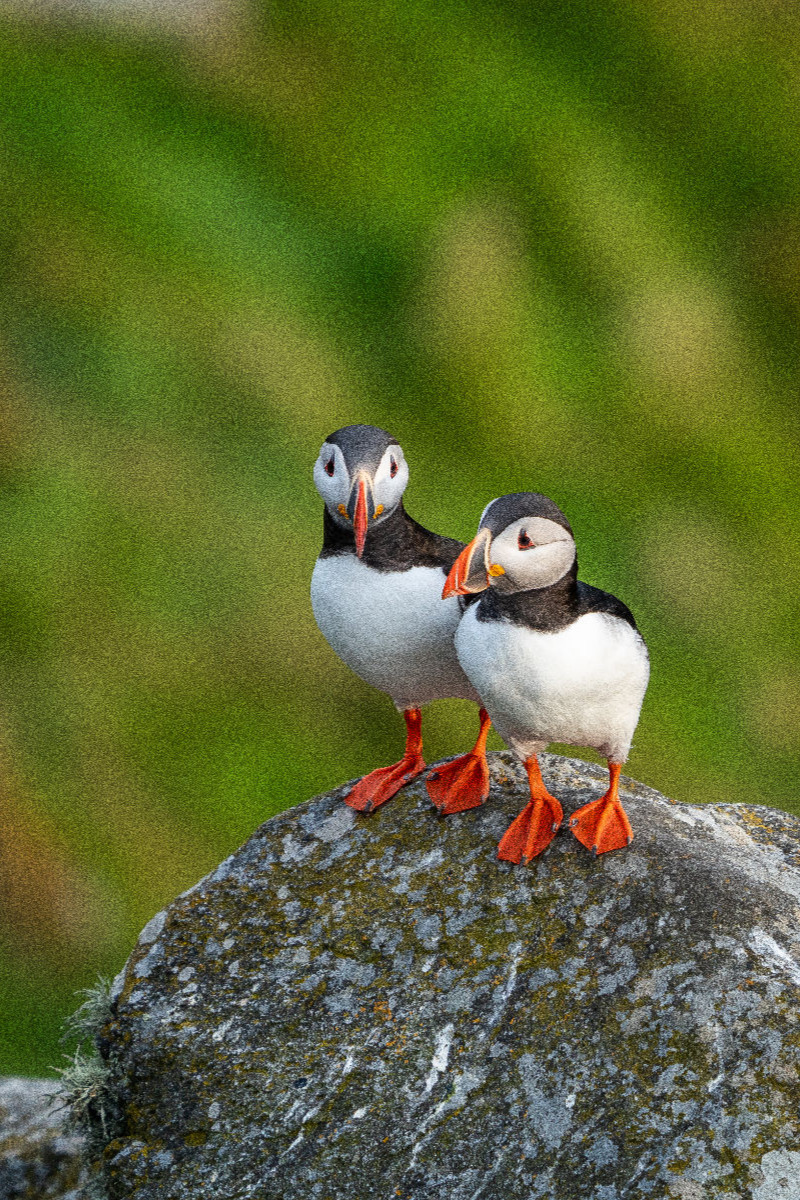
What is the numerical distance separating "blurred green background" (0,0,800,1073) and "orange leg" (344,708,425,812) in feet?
12.1

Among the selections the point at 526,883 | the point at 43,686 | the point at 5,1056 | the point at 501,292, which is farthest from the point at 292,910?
the point at 501,292

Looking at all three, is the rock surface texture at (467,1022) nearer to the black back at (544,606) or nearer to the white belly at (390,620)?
the white belly at (390,620)

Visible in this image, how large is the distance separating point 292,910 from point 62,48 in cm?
973

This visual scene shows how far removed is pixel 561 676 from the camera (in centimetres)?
397

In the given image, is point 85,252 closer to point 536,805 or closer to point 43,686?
point 43,686

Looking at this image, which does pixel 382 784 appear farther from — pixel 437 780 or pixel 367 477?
pixel 367 477

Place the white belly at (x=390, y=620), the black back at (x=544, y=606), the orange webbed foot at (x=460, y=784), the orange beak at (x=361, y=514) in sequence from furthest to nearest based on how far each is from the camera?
1. the orange webbed foot at (x=460, y=784)
2. the white belly at (x=390, y=620)
3. the orange beak at (x=361, y=514)
4. the black back at (x=544, y=606)

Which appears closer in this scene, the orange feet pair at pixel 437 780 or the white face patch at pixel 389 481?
the white face patch at pixel 389 481

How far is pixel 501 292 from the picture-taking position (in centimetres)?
1088

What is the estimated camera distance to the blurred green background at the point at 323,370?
8.72m

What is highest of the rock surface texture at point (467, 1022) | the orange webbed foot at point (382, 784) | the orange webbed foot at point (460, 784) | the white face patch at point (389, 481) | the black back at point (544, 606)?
the white face patch at point (389, 481)

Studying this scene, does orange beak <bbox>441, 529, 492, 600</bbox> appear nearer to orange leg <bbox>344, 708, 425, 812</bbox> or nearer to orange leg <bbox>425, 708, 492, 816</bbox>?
orange leg <bbox>425, 708, 492, 816</bbox>

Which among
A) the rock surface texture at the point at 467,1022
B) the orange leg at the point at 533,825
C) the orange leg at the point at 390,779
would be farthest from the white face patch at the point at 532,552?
the orange leg at the point at 390,779

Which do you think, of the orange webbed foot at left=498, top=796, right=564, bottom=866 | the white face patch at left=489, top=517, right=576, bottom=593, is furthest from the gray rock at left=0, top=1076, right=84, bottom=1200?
the white face patch at left=489, top=517, right=576, bottom=593
